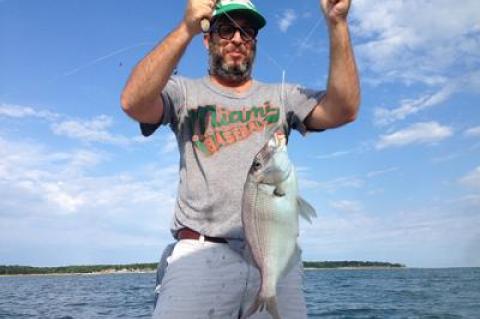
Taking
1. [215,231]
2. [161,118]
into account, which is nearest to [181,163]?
[161,118]

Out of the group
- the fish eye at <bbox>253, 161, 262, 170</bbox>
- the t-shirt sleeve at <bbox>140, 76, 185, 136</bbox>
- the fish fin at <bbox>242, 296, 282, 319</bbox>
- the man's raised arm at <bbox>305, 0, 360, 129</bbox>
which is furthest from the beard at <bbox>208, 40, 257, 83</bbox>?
the fish fin at <bbox>242, 296, 282, 319</bbox>

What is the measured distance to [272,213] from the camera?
133 inches

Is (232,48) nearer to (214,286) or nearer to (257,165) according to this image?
(257,165)

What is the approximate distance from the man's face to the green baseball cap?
0.16 ft

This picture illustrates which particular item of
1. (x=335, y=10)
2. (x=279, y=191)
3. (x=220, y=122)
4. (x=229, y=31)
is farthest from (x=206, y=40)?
(x=279, y=191)

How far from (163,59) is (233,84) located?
101cm

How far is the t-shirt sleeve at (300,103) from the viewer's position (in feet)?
14.8

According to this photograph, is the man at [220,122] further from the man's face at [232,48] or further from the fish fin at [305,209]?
the fish fin at [305,209]

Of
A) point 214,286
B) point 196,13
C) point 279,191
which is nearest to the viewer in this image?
point 279,191

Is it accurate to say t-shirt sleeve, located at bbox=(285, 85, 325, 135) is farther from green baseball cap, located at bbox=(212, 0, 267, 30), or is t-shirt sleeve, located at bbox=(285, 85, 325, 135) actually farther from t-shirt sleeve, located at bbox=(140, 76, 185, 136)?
t-shirt sleeve, located at bbox=(140, 76, 185, 136)

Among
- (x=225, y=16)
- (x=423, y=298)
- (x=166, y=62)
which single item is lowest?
(x=423, y=298)

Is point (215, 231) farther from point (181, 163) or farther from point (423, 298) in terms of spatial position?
point (423, 298)

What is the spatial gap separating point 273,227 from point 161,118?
147 centimetres

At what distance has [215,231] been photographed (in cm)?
409
